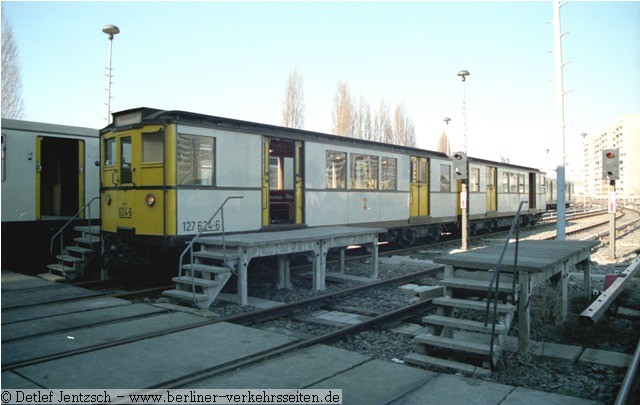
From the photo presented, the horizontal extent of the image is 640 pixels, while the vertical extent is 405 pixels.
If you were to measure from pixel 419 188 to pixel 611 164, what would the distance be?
531 centimetres

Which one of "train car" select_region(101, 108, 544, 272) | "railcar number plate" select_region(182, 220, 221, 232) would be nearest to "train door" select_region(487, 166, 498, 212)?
"train car" select_region(101, 108, 544, 272)

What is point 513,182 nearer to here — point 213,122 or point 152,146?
point 213,122

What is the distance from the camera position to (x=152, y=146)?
8820 millimetres

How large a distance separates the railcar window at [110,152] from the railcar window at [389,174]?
6983mm

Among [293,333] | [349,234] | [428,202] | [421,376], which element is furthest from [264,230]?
[428,202]

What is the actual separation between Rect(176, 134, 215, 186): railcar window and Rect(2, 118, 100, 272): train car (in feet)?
9.74

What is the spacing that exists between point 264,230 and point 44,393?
626cm

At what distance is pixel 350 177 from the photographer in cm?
1241

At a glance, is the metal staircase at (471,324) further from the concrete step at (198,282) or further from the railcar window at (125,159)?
the railcar window at (125,159)

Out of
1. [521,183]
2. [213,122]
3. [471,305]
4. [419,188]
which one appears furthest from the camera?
[521,183]

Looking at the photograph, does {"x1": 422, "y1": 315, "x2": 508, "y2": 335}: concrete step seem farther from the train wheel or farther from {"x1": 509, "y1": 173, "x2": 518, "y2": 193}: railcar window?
{"x1": 509, "y1": 173, "x2": 518, "y2": 193}: railcar window

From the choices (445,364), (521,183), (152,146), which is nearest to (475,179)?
(521,183)

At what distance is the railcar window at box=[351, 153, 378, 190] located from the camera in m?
12.5

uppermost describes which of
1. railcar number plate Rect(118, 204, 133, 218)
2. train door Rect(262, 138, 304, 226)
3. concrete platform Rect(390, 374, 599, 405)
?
train door Rect(262, 138, 304, 226)
